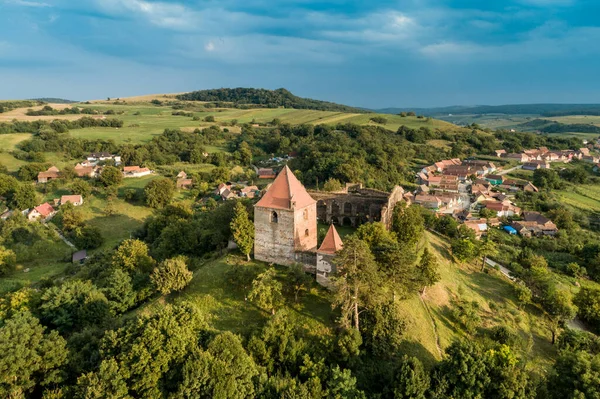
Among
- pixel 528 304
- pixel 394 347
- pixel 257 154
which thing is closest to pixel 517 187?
pixel 528 304

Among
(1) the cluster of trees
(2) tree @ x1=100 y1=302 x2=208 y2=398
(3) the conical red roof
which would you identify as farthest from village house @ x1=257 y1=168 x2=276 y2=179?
(1) the cluster of trees

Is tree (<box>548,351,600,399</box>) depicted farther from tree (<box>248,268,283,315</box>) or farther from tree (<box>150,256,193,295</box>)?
tree (<box>150,256,193,295</box>)

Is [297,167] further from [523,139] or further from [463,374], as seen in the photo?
[523,139]

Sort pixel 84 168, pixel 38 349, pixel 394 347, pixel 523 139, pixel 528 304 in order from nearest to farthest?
pixel 38 349 < pixel 394 347 < pixel 528 304 < pixel 84 168 < pixel 523 139

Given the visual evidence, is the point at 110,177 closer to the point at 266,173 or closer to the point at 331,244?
the point at 266,173

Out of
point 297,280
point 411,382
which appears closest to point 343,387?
point 411,382
